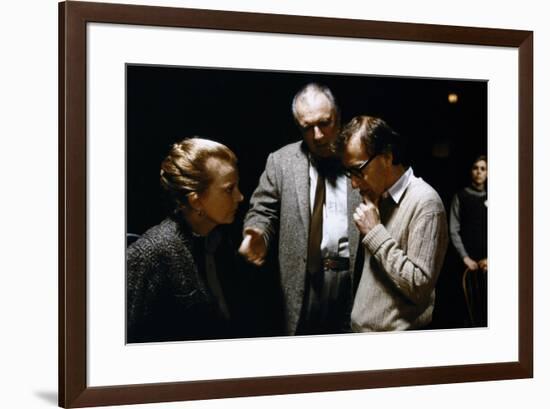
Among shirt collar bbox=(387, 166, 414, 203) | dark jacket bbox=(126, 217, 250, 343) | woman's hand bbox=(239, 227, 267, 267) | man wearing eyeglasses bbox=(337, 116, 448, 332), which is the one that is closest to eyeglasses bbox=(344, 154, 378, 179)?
man wearing eyeglasses bbox=(337, 116, 448, 332)

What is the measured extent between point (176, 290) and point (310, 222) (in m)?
0.47

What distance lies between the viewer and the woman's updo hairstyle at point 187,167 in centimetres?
327

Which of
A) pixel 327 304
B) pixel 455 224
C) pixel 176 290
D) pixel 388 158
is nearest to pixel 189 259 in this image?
pixel 176 290

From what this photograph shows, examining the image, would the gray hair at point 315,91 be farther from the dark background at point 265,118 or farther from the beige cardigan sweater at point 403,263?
the beige cardigan sweater at point 403,263

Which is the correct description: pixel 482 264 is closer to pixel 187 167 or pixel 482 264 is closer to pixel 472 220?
pixel 472 220

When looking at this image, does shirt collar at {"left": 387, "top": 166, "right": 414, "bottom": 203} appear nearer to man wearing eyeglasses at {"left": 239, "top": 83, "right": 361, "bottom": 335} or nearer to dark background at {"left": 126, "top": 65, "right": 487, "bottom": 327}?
dark background at {"left": 126, "top": 65, "right": 487, "bottom": 327}

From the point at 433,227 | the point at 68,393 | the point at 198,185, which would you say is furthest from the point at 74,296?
the point at 433,227

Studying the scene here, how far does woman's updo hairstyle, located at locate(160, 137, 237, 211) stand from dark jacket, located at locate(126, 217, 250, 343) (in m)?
0.09

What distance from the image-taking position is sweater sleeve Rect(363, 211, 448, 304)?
11.6 feet

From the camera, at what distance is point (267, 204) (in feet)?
11.1

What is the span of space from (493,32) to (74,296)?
1600mm

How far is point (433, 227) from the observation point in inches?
142

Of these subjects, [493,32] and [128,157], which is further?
[493,32]

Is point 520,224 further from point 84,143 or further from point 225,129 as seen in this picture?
point 84,143
